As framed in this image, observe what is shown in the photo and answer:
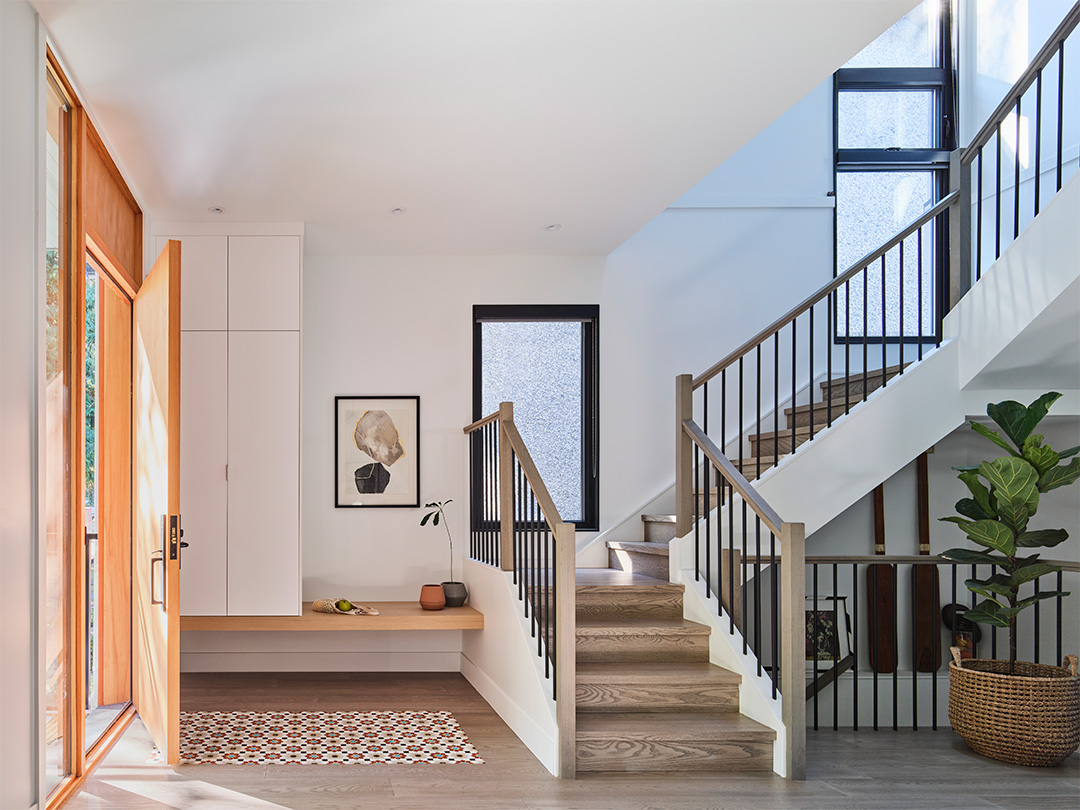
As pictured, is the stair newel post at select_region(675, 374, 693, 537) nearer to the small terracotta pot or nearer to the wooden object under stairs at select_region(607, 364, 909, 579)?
the wooden object under stairs at select_region(607, 364, 909, 579)

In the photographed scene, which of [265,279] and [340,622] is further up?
[265,279]

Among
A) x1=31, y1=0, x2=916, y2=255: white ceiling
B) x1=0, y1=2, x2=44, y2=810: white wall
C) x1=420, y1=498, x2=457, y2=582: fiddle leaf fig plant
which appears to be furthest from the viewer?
x1=420, y1=498, x2=457, y2=582: fiddle leaf fig plant

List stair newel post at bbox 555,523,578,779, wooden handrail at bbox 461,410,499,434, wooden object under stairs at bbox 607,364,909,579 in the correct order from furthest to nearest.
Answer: wooden handrail at bbox 461,410,499,434
wooden object under stairs at bbox 607,364,909,579
stair newel post at bbox 555,523,578,779

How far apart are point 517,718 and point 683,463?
1579 mm

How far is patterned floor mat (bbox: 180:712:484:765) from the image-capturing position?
13.1ft

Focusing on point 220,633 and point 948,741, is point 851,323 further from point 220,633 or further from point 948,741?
point 220,633

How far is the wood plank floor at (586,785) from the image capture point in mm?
3428

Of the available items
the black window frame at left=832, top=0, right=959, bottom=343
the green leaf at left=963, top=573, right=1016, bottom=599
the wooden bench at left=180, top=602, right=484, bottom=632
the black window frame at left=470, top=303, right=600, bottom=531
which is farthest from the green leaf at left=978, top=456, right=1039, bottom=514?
the wooden bench at left=180, top=602, right=484, bottom=632

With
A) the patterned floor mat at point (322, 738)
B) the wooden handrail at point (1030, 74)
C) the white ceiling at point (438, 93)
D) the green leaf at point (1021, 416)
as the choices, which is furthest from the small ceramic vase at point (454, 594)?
the wooden handrail at point (1030, 74)

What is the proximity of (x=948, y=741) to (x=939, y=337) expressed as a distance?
2265 mm

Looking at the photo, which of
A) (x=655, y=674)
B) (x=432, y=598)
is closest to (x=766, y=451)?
(x=655, y=674)

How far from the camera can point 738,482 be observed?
427cm

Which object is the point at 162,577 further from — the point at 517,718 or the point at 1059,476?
the point at 1059,476

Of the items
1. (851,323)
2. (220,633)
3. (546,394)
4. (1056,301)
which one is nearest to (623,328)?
(546,394)
